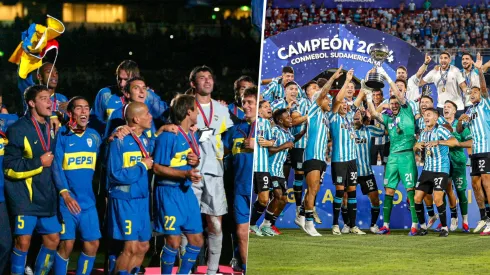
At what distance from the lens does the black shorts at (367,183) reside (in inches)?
456

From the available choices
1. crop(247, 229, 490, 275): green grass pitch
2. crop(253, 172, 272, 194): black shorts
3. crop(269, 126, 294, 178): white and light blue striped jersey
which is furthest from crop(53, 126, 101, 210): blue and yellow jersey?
crop(269, 126, 294, 178): white and light blue striped jersey

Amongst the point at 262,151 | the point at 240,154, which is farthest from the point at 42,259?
the point at 262,151

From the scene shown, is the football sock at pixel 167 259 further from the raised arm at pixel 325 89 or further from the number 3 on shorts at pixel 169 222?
the raised arm at pixel 325 89

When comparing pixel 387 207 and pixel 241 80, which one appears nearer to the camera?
pixel 241 80

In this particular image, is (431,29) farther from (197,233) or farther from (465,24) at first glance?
(197,233)

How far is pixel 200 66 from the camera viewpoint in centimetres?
579

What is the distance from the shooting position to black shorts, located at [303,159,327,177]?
11258mm

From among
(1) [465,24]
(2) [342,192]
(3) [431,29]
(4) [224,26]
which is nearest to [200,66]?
(4) [224,26]

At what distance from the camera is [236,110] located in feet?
19.5

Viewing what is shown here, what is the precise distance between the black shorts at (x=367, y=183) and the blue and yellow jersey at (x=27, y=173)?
655cm

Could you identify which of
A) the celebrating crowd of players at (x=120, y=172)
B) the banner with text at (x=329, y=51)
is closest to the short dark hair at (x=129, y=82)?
the celebrating crowd of players at (x=120, y=172)

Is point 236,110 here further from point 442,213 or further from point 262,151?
point 442,213

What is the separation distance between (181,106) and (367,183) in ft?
20.3

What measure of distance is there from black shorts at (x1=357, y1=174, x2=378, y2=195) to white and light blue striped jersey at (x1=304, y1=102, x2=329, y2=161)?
61 cm
